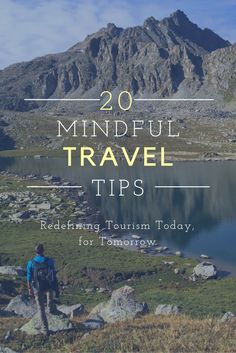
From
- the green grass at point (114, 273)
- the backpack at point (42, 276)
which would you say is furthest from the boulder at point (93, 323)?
the green grass at point (114, 273)

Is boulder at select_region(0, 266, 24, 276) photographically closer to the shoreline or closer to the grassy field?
the grassy field

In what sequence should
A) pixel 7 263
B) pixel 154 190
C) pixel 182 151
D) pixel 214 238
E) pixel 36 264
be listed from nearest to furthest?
pixel 36 264 → pixel 7 263 → pixel 214 238 → pixel 154 190 → pixel 182 151

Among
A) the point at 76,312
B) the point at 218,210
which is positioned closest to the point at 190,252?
the point at 218,210

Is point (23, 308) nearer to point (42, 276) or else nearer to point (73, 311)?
point (73, 311)

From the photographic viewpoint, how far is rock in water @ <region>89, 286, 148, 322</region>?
27.0m

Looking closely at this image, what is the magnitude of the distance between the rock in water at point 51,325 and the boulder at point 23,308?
20.5 feet

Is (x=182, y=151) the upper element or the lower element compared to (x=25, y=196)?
upper

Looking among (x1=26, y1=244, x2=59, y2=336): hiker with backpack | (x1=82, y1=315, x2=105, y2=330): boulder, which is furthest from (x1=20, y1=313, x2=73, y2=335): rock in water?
(x1=82, y1=315, x2=105, y2=330): boulder

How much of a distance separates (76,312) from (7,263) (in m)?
25.3

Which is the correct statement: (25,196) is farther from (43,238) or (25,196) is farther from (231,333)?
(231,333)

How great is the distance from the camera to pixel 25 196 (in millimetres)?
89875

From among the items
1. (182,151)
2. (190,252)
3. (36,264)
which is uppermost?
→ (182,151)

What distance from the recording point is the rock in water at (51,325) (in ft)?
73.0

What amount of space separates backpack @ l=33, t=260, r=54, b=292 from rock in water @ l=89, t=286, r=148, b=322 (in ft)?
20.5
